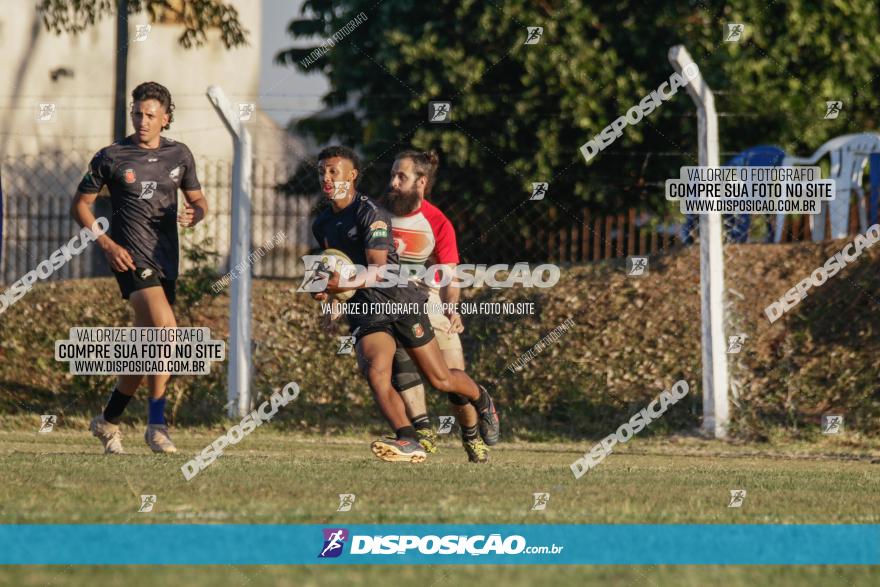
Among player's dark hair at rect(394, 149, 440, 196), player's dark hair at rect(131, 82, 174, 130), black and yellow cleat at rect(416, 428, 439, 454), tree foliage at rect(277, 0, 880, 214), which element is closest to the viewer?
black and yellow cleat at rect(416, 428, 439, 454)

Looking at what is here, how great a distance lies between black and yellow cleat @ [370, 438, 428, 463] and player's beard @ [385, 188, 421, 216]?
1.69 meters

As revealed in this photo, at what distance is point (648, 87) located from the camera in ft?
58.4

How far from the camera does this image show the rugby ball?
836cm

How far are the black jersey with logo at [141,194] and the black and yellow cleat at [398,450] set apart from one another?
2124 mm

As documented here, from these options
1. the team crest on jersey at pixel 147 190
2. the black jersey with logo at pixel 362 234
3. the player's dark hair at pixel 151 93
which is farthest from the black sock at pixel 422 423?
the player's dark hair at pixel 151 93

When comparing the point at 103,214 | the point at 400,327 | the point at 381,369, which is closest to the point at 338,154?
the point at 400,327

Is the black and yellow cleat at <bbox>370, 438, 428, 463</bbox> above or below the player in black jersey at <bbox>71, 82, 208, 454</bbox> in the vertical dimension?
below

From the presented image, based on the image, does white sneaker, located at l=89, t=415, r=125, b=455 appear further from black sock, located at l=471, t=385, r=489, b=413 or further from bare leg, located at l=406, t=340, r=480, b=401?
black sock, located at l=471, t=385, r=489, b=413

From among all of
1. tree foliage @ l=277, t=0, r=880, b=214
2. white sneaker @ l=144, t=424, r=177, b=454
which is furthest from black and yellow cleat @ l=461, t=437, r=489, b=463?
tree foliage @ l=277, t=0, r=880, b=214

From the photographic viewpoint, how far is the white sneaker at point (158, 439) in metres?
9.28

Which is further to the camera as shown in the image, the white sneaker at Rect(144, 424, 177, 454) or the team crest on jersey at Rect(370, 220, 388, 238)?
the white sneaker at Rect(144, 424, 177, 454)

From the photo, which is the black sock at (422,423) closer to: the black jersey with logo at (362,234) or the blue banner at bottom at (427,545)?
the black jersey with logo at (362,234)

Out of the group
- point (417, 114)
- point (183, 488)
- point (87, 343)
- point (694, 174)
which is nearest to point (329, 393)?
point (87, 343)

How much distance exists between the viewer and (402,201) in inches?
374
